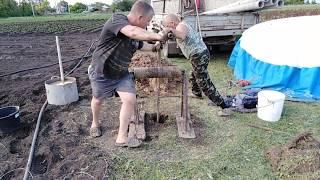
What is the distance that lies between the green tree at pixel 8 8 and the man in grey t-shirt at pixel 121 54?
139 ft

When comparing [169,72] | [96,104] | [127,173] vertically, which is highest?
[169,72]

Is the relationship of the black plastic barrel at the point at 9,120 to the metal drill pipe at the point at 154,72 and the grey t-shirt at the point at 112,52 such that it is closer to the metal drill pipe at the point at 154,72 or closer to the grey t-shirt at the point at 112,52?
the grey t-shirt at the point at 112,52

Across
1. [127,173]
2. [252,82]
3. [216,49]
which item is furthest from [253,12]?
[127,173]

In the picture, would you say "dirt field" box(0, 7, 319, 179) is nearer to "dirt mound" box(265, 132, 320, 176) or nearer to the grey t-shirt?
"dirt mound" box(265, 132, 320, 176)

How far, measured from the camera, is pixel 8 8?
4209 cm

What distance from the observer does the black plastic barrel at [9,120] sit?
176 inches

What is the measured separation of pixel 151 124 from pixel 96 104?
958mm

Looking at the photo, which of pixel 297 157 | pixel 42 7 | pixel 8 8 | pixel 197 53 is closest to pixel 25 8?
pixel 8 8

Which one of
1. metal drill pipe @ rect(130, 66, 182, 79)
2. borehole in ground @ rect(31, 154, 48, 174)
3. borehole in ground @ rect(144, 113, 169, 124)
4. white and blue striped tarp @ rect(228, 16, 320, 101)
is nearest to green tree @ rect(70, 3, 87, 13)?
white and blue striped tarp @ rect(228, 16, 320, 101)

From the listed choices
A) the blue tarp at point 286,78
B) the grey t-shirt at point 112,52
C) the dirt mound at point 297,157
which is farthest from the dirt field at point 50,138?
the blue tarp at point 286,78

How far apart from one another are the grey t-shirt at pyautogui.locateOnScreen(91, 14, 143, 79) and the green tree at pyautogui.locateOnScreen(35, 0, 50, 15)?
181ft

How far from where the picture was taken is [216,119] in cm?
498

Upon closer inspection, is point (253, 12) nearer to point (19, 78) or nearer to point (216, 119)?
point (216, 119)

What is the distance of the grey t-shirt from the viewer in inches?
142
